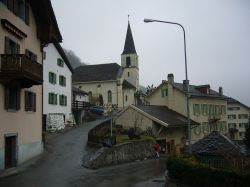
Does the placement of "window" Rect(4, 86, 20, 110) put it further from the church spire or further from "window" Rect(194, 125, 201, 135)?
the church spire

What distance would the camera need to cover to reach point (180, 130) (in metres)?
47.5

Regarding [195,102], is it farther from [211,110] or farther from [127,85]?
[127,85]

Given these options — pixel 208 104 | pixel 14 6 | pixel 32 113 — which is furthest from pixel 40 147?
pixel 208 104

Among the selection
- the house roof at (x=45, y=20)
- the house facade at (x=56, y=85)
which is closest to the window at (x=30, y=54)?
the house roof at (x=45, y=20)

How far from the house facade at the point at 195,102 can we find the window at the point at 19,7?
1137 inches

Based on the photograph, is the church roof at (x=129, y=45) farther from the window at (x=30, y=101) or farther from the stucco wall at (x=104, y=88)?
the window at (x=30, y=101)

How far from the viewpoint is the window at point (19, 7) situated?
24.2m

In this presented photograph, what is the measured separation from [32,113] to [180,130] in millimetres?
23993

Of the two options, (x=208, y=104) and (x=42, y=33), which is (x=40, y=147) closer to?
(x=42, y=33)

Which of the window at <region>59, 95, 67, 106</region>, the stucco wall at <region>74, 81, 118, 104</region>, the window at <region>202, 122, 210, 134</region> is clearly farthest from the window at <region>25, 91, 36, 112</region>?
the stucco wall at <region>74, 81, 118, 104</region>

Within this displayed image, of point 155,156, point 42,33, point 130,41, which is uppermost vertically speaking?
point 130,41

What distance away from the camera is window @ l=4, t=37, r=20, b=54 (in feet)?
77.4

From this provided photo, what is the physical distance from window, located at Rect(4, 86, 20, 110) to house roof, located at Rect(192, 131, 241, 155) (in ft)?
38.3

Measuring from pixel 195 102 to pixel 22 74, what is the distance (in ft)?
113
